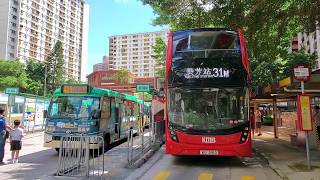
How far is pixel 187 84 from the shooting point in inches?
481

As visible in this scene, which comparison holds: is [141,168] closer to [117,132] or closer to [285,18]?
[117,132]

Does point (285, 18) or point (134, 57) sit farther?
point (134, 57)

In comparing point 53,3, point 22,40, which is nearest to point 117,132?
point 22,40

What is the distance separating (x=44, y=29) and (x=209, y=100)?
130m

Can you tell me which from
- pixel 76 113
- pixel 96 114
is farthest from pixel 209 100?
pixel 76 113

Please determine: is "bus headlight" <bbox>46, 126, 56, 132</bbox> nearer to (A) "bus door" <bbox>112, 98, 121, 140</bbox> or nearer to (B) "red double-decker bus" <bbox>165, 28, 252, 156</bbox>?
(A) "bus door" <bbox>112, 98, 121, 140</bbox>

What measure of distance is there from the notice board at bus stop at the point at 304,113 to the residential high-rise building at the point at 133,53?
70.5m

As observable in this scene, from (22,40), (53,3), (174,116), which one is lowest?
(174,116)

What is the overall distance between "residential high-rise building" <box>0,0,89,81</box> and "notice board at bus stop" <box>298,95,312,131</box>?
112 metres

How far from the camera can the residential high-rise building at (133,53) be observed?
84.0m

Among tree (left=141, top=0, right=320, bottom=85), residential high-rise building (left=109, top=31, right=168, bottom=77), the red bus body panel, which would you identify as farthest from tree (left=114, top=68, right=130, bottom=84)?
the red bus body panel

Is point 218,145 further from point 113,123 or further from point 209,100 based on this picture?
point 113,123

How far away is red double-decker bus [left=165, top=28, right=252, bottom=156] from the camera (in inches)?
466

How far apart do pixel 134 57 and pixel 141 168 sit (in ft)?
260
